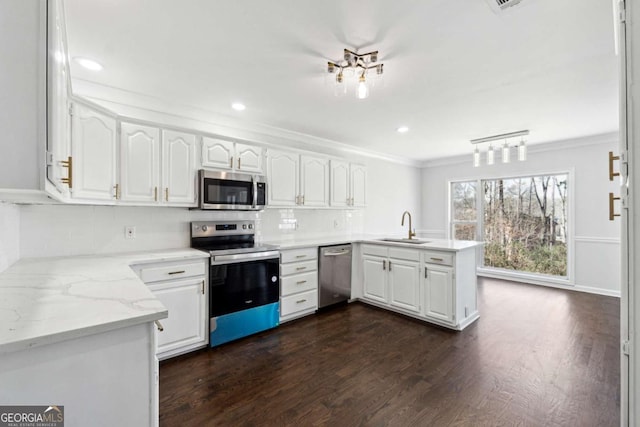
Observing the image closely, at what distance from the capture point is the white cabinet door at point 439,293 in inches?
123

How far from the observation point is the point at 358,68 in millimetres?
2277

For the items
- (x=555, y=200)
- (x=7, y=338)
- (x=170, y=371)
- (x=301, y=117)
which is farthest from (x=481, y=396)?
(x=555, y=200)

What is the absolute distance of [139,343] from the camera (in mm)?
1093

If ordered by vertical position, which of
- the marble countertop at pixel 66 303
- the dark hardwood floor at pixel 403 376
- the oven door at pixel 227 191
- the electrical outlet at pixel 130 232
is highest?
the oven door at pixel 227 191

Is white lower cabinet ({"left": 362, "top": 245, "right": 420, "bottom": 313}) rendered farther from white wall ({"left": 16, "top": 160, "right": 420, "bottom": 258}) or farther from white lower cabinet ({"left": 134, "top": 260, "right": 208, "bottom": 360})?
white lower cabinet ({"left": 134, "top": 260, "right": 208, "bottom": 360})

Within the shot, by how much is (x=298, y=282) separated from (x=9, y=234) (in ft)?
8.06

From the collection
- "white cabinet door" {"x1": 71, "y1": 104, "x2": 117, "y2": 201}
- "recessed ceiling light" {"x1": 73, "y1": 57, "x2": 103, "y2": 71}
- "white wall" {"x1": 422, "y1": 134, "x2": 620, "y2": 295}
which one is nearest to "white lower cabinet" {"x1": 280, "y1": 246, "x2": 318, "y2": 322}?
"white cabinet door" {"x1": 71, "y1": 104, "x2": 117, "y2": 201}

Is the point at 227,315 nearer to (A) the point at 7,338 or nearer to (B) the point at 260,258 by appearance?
(B) the point at 260,258

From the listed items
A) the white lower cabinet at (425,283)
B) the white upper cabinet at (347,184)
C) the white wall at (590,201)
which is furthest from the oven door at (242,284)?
the white wall at (590,201)

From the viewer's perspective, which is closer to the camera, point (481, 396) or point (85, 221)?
point (481, 396)

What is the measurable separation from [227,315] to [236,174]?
1.46 metres

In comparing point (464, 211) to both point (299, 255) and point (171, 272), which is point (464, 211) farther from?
point (171, 272)

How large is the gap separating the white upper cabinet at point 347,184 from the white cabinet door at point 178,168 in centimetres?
198

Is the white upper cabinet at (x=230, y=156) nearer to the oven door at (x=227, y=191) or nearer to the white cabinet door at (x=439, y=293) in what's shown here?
the oven door at (x=227, y=191)
